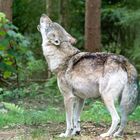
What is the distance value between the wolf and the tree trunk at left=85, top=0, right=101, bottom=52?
7554 mm

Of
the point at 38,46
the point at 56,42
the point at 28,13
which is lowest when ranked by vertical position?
the point at 38,46

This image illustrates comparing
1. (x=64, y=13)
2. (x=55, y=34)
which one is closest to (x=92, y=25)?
(x=64, y=13)

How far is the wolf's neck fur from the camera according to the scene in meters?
8.98

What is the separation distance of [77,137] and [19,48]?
6.83m

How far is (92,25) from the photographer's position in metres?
16.8

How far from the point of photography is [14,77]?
62.1ft

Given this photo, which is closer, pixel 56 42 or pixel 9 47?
pixel 56 42

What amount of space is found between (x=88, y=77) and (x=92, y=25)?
8344mm

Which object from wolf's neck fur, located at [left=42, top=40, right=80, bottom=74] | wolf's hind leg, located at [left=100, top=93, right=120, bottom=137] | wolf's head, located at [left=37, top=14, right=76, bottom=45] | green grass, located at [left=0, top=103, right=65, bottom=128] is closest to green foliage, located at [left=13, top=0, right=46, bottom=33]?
green grass, located at [left=0, top=103, right=65, bottom=128]

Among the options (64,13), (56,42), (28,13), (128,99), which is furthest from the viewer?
(28,13)

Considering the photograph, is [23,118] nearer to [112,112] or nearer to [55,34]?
[55,34]

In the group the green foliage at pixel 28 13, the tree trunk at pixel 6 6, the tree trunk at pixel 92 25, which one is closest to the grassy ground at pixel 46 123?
the tree trunk at pixel 92 25

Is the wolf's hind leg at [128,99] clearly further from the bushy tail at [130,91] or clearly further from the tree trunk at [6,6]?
the tree trunk at [6,6]

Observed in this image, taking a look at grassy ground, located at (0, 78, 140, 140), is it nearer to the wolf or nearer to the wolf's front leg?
the wolf's front leg
